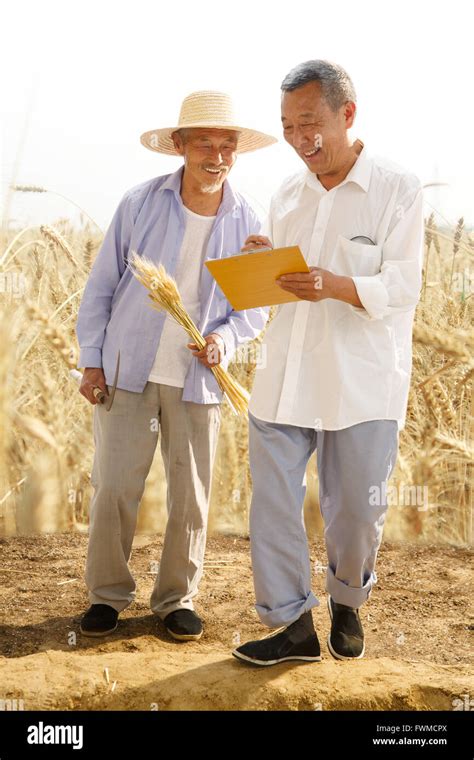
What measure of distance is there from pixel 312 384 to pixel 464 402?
2261mm

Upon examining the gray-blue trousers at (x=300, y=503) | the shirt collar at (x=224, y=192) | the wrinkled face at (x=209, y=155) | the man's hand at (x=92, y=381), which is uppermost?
the wrinkled face at (x=209, y=155)

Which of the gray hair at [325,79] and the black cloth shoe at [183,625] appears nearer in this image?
the gray hair at [325,79]

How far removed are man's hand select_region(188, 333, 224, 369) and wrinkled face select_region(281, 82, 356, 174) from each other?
756 mm

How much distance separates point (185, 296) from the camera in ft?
12.0

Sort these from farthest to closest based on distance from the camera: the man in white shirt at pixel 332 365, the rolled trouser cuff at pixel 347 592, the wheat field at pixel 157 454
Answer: the wheat field at pixel 157 454
the rolled trouser cuff at pixel 347 592
the man in white shirt at pixel 332 365

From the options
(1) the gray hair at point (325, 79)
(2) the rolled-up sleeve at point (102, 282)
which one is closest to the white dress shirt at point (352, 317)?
(1) the gray hair at point (325, 79)

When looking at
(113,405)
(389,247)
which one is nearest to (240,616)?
(113,405)

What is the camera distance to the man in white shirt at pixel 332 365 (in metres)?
3.04

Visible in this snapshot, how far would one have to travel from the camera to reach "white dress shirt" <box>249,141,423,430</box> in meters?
3.09

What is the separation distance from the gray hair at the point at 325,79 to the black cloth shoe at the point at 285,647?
160 cm

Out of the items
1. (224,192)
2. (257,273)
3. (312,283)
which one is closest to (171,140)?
(224,192)

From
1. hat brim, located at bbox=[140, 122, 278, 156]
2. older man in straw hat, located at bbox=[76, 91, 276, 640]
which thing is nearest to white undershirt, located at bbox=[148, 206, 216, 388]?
older man in straw hat, located at bbox=[76, 91, 276, 640]

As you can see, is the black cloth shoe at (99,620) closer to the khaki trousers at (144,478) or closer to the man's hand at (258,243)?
the khaki trousers at (144,478)

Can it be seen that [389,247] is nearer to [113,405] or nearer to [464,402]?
[113,405]
